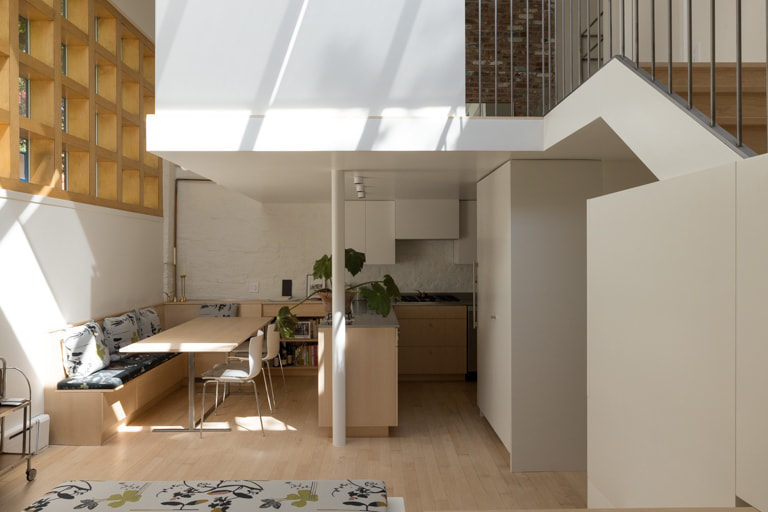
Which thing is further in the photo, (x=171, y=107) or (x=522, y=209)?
(x=522, y=209)

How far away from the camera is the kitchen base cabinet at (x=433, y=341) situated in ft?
23.8

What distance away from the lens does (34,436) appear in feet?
15.1

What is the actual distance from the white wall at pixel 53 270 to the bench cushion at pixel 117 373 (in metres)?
0.29

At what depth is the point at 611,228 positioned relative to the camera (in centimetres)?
255

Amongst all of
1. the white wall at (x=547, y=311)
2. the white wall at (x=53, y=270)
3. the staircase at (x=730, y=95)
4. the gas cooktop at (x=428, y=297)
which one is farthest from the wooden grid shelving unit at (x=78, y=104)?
the staircase at (x=730, y=95)

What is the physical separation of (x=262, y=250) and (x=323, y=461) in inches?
161

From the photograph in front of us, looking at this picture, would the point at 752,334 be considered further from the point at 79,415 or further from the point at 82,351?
the point at 82,351

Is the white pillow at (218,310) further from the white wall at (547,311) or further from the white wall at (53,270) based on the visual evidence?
the white wall at (547,311)

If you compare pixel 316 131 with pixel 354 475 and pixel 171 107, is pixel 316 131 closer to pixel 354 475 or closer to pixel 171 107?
pixel 171 107

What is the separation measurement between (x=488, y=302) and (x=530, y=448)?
1270mm

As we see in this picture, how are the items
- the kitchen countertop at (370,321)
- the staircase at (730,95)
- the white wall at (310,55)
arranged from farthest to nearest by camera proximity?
the kitchen countertop at (370,321) < the white wall at (310,55) < the staircase at (730,95)

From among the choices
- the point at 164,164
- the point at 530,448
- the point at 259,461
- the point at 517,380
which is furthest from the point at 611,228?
the point at 164,164

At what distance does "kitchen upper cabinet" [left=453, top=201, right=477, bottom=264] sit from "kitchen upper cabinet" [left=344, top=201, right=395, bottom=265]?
897 mm

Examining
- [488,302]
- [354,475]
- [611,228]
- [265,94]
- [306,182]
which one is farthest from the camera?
[306,182]
